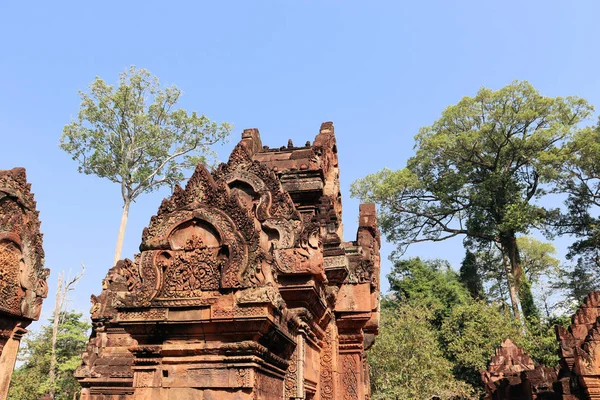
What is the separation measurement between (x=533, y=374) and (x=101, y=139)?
839 inches

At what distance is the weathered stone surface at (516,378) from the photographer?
13.8 metres

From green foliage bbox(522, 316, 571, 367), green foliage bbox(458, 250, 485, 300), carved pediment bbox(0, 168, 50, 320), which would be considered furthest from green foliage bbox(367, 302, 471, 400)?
carved pediment bbox(0, 168, 50, 320)

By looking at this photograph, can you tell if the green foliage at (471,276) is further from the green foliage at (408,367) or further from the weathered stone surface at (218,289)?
the weathered stone surface at (218,289)

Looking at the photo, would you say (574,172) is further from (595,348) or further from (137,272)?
(137,272)

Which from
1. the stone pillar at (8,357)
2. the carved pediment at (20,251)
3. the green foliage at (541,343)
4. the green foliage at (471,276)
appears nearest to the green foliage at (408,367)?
the green foliage at (541,343)

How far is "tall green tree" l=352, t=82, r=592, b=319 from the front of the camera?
28.5 m

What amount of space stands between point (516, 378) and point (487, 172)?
685 inches

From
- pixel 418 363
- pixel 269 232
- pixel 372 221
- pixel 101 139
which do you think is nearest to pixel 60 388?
pixel 101 139

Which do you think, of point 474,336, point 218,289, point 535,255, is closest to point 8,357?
point 218,289

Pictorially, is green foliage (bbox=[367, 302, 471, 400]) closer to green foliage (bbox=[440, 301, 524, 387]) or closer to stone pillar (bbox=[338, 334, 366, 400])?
green foliage (bbox=[440, 301, 524, 387])

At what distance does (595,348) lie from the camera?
9945 millimetres

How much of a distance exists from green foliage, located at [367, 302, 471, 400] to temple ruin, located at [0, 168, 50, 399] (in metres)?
15.8

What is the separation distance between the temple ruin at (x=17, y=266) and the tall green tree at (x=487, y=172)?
26.9 meters

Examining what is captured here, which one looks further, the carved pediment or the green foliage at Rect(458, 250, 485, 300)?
the green foliage at Rect(458, 250, 485, 300)
